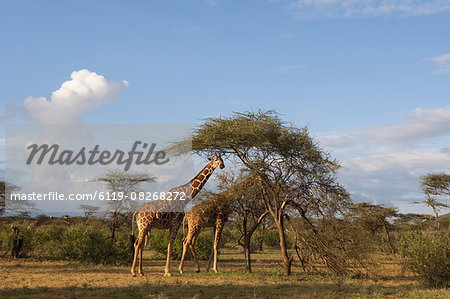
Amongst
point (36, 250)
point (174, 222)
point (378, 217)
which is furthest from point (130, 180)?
point (378, 217)

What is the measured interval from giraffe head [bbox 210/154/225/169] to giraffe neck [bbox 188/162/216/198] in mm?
119

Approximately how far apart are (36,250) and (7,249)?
5.63ft

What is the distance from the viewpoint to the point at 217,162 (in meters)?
17.3

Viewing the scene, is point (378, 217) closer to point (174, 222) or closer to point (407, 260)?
point (407, 260)

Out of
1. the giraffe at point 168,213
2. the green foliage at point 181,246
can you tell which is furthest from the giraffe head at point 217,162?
the green foliage at point 181,246

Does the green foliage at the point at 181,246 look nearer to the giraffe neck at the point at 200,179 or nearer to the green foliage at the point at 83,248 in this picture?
the green foliage at the point at 83,248

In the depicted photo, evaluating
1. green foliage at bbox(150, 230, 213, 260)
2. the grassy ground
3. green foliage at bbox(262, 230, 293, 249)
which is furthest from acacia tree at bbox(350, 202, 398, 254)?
the grassy ground

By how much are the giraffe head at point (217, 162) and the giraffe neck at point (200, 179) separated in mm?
119

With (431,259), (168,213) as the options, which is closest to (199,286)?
(168,213)

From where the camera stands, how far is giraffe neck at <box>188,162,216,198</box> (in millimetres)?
17219

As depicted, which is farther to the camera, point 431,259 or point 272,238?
point 272,238

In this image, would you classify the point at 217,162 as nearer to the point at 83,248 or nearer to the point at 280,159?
the point at 280,159

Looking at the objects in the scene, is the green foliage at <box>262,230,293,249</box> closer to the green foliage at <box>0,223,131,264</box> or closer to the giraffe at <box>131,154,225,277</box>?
the green foliage at <box>0,223,131,264</box>

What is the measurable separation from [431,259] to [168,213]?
357 inches
